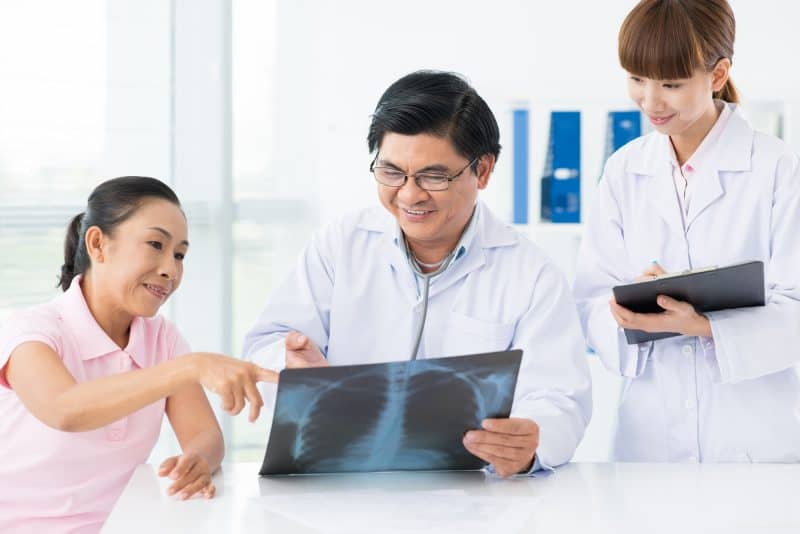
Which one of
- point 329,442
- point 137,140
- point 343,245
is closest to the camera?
point 329,442

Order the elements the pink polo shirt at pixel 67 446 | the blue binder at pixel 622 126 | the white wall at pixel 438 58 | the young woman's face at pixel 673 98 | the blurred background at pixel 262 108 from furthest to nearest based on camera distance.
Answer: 1. the white wall at pixel 438 58
2. the blue binder at pixel 622 126
3. the blurred background at pixel 262 108
4. the young woman's face at pixel 673 98
5. the pink polo shirt at pixel 67 446

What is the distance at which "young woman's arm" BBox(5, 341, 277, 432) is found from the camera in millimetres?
1419

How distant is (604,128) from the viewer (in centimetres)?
348

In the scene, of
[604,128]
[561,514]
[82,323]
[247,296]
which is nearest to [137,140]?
[247,296]

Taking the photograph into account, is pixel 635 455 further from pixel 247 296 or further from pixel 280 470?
pixel 247 296

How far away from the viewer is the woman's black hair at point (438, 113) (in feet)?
5.69

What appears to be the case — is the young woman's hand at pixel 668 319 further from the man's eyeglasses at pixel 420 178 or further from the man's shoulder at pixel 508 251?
the man's eyeglasses at pixel 420 178

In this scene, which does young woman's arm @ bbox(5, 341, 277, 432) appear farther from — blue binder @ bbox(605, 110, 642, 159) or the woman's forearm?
blue binder @ bbox(605, 110, 642, 159)

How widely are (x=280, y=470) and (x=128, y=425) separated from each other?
0.34m

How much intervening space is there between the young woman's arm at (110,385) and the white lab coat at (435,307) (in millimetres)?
311

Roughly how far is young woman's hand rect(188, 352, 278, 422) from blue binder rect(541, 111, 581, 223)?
2281 mm

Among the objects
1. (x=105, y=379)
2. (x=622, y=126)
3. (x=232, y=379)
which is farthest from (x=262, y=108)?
(x=232, y=379)

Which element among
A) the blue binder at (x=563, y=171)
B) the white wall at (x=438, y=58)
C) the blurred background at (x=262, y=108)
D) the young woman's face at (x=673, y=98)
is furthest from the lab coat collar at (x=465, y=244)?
the white wall at (x=438, y=58)

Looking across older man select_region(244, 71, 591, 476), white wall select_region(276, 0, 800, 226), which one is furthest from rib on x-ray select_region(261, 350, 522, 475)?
white wall select_region(276, 0, 800, 226)
